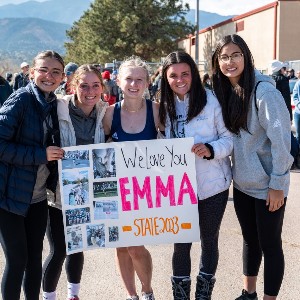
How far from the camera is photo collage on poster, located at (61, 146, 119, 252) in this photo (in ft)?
9.79

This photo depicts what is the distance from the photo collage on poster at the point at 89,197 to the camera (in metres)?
2.98

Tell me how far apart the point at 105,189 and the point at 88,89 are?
0.71 metres

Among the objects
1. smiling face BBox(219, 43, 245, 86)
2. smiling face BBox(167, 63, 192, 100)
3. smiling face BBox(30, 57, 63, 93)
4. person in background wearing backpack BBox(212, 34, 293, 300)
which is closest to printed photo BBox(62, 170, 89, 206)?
smiling face BBox(30, 57, 63, 93)

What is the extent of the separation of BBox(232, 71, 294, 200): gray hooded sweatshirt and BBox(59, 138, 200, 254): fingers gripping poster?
0.35m

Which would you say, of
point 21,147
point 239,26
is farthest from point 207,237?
point 239,26

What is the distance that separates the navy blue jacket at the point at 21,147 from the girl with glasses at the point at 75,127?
21 cm

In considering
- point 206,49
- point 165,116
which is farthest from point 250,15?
point 165,116

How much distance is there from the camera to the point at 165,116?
10.2ft

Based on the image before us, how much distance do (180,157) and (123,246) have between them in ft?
2.53

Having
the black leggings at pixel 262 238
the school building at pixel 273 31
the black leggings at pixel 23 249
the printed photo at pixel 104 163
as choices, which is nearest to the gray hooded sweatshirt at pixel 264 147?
the black leggings at pixel 262 238

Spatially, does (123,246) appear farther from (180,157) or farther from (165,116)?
(165,116)

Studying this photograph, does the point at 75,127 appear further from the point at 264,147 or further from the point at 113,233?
the point at 264,147

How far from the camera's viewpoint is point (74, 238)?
303 centimetres

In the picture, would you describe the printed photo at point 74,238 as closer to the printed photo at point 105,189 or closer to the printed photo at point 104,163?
the printed photo at point 105,189
